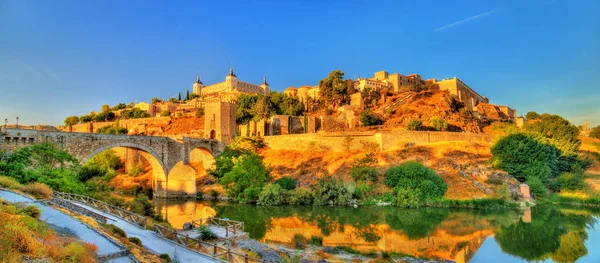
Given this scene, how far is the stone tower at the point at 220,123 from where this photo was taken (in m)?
41.1

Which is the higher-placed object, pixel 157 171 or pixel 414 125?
pixel 414 125

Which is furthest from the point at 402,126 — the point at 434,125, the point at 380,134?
the point at 380,134

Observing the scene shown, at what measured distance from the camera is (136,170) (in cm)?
3881

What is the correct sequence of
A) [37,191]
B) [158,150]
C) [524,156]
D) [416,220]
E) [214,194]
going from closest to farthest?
[37,191], [416,220], [524,156], [214,194], [158,150]

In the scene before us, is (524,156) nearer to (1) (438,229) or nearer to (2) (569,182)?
(2) (569,182)

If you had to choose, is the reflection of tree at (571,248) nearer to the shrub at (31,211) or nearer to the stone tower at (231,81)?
the shrub at (31,211)

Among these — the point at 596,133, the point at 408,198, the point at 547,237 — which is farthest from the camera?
the point at 596,133

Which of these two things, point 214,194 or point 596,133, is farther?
point 596,133

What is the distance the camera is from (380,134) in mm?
35281

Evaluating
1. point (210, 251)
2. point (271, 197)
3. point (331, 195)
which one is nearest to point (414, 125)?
point (331, 195)

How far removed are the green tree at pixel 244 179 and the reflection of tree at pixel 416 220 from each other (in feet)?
35.6

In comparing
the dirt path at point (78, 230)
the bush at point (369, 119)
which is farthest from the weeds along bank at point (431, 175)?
the dirt path at point (78, 230)

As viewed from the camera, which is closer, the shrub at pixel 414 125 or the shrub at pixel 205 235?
the shrub at pixel 205 235

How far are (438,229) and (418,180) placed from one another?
25.9ft
